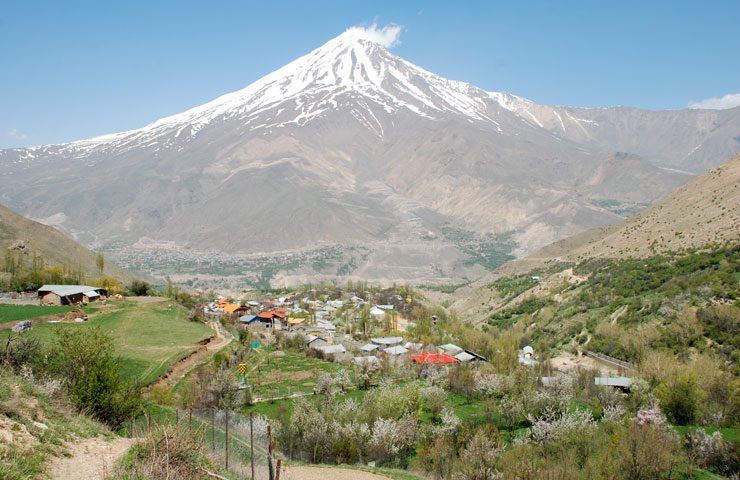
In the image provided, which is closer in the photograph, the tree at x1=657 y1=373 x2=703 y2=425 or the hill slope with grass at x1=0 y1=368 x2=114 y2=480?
the hill slope with grass at x1=0 y1=368 x2=114 y2=480

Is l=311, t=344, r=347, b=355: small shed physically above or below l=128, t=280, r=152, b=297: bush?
below

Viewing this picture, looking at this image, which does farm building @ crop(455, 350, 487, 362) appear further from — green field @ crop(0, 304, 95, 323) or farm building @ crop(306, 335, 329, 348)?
green field @ crop(0, 304, 95, 323)

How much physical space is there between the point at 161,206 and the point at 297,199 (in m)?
55.6

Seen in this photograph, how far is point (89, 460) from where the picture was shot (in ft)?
23.6

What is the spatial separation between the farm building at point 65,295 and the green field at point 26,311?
2.10m

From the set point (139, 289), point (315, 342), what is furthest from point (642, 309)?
point (139, 289)

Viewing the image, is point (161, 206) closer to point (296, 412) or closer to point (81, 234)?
point (81, 234)

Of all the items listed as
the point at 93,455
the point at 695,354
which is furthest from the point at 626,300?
the point at 93,455

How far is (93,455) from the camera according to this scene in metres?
7.46

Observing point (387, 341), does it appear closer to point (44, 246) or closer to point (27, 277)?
point (27, 277)

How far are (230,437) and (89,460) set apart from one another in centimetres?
494

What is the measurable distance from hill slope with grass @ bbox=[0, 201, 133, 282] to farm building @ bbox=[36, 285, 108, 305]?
15.6 metres

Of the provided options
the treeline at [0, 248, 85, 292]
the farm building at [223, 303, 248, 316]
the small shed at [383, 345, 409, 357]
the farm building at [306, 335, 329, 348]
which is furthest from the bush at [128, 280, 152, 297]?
the small shed at [383, 345, 409, 357]

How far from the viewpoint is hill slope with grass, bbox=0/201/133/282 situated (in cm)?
5116
